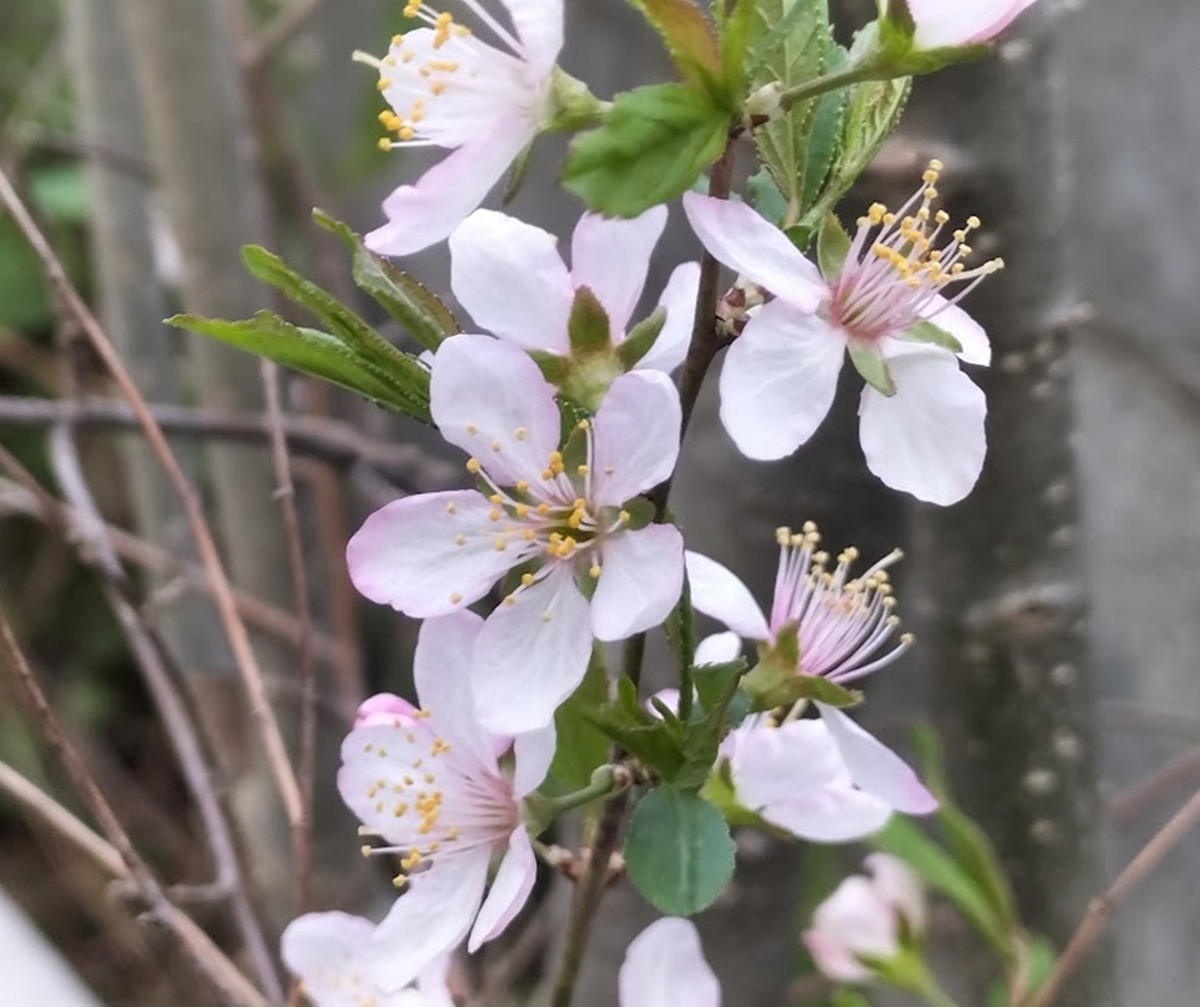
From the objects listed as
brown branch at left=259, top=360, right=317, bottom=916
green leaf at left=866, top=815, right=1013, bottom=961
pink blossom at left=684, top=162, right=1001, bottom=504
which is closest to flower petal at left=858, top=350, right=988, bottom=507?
pink blossom at left=684, top=162, right=1001, bottom=504

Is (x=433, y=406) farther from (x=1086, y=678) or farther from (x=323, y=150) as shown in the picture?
(x=323, y=150)

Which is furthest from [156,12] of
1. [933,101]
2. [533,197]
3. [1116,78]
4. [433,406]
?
[1116,78]

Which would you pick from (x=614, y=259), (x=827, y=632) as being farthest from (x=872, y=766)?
(x=614, y=259)

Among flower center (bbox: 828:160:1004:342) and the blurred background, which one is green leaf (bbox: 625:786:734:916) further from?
the blurred background

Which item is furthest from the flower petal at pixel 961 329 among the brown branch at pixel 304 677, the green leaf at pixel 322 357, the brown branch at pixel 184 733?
the brown branch at pixel 184 733

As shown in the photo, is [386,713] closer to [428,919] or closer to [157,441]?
[428,919]

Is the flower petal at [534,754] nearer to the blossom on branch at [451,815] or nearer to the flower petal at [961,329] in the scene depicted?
the blossom on branch at [451,815]
